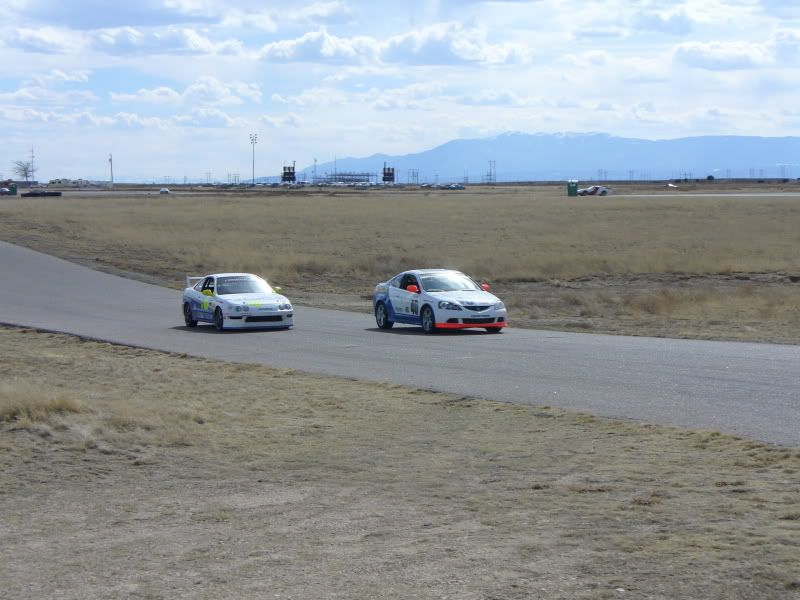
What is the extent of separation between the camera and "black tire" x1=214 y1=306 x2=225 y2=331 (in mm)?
26062

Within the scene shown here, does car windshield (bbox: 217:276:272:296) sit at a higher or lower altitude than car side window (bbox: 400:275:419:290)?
lower

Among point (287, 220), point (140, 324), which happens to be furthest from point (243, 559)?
point (287, 220)

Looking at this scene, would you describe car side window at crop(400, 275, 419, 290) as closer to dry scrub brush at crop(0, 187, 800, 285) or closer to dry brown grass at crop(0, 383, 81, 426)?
dry brown grass at crop(0, 383, 81, 426)

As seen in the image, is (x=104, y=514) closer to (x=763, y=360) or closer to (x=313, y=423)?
(x=313, y=423)

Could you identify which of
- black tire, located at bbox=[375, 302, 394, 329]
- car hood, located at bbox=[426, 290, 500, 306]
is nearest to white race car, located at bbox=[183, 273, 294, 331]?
black tire, located at bbox=[375, 302, 394, 329]

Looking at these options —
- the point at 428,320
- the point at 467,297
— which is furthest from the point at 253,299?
the point at 467,297

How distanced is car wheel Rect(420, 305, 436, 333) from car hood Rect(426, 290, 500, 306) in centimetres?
30

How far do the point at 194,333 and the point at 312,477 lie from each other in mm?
15962

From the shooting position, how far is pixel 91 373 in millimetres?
17391

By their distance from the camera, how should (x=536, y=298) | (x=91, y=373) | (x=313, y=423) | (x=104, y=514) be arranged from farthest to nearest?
(x=536, y=298) → (x=91, y=373) → (x=313, y=423) → (x=104, y=514)

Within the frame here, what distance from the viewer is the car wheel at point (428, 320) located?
24.8 metres

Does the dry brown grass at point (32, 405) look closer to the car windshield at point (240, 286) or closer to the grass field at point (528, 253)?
the car windshield at point (240, 286)

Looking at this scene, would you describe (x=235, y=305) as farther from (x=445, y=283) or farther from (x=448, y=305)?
(x=448, y=305)

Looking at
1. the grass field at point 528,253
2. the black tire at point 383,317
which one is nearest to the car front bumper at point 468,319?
the black tire at point 383,317
